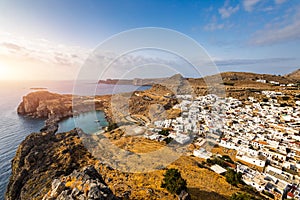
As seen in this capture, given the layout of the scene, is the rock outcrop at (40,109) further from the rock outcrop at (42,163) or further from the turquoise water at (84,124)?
the rock outcrop at (42,163)

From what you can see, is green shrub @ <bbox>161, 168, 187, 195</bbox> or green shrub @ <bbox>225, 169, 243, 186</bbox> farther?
green shrub @ <bbox>225, 169, 243, 186</bbox>

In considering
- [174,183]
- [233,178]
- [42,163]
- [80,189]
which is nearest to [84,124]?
[42,163]

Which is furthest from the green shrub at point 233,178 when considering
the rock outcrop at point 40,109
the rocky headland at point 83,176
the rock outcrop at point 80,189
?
the rock outcrop at point 40,109

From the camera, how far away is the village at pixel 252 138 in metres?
11.4

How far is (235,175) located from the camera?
35.0 ft

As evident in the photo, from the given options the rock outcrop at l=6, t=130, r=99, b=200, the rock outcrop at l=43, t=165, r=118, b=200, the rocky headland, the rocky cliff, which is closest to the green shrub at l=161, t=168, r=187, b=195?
the rocky headland


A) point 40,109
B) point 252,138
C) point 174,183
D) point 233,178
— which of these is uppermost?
point 174,183

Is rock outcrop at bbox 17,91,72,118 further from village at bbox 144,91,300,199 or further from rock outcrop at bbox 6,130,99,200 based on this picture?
village at bbox 144,91,300,199

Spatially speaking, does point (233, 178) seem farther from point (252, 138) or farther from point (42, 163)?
point (42, 163)

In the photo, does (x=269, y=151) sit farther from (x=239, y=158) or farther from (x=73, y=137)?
(x=73, y=137)

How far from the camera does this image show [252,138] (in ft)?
60.6

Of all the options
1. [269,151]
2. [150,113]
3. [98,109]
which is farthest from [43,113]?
[269,151]

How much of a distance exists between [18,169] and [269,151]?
2317 cm

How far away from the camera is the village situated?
1140cm
